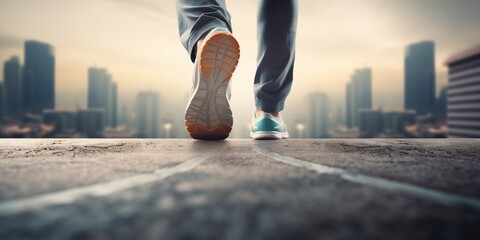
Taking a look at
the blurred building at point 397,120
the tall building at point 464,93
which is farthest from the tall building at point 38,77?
the tall building at point 464,93

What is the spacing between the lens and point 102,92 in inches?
2254

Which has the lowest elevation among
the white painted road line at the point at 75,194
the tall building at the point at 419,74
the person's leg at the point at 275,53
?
the white painted road line at the point at 75,194

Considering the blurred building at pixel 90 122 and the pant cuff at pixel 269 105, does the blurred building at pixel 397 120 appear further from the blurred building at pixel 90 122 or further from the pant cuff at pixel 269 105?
the pant cuff at pixel 269 105

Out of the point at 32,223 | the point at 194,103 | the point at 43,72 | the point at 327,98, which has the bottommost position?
the point at 32,223

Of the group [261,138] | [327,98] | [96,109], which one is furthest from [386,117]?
[261,138]

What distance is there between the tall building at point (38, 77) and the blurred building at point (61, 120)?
385cm

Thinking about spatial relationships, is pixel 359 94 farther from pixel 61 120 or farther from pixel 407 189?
pixel 407 189

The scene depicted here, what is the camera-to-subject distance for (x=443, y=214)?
0.43 meters

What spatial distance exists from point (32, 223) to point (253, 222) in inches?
10.4

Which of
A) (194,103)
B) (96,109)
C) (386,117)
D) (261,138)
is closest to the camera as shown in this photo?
(194,103)


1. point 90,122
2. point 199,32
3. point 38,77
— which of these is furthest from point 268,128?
point 38,77

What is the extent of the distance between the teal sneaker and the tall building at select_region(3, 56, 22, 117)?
61.2m

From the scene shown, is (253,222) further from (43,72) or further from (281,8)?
(43,72)

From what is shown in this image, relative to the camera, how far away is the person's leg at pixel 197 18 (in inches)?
66.7
